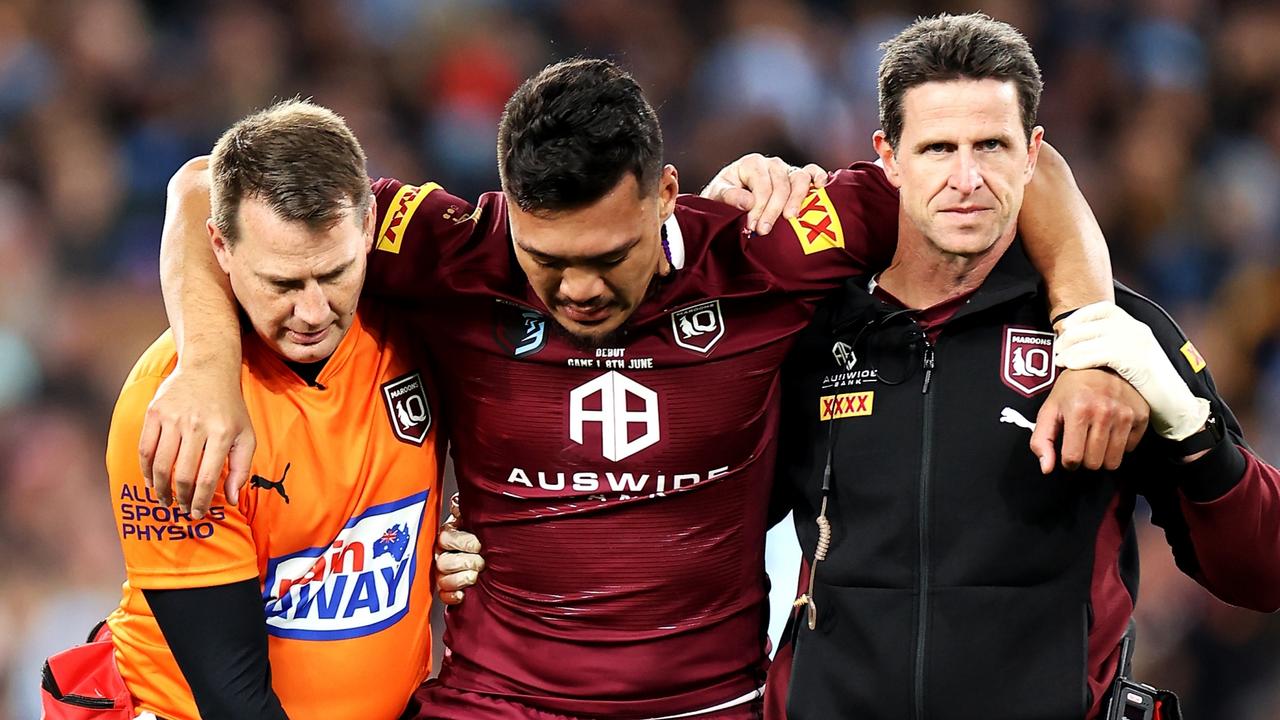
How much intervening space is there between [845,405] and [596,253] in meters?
0.55

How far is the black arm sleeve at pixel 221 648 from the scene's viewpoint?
247 centimetres

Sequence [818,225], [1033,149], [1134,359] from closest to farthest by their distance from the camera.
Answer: [1134,359], [1033,149], [818,225]

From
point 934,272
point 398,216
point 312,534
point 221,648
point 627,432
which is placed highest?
point 398,216

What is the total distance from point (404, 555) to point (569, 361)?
0.46 metres

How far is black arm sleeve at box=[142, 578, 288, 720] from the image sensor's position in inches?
97.1

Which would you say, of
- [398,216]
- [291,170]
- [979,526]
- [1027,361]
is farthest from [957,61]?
[291,170]

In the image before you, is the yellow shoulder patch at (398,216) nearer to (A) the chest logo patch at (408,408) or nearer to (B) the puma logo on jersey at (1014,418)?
(A) the chest logo patch at (408,408)

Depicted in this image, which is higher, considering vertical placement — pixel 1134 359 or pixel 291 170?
pixel 291 170

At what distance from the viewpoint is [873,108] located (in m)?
6.22

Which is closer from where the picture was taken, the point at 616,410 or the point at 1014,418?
the point at 1014,418

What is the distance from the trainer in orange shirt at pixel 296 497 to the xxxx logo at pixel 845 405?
0.73 metres

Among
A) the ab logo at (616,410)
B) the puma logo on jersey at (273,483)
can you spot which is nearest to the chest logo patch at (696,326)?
the ab logo at (616,410)

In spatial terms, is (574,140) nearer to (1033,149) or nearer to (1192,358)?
(1033,149)

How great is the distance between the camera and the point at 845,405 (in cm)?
272
